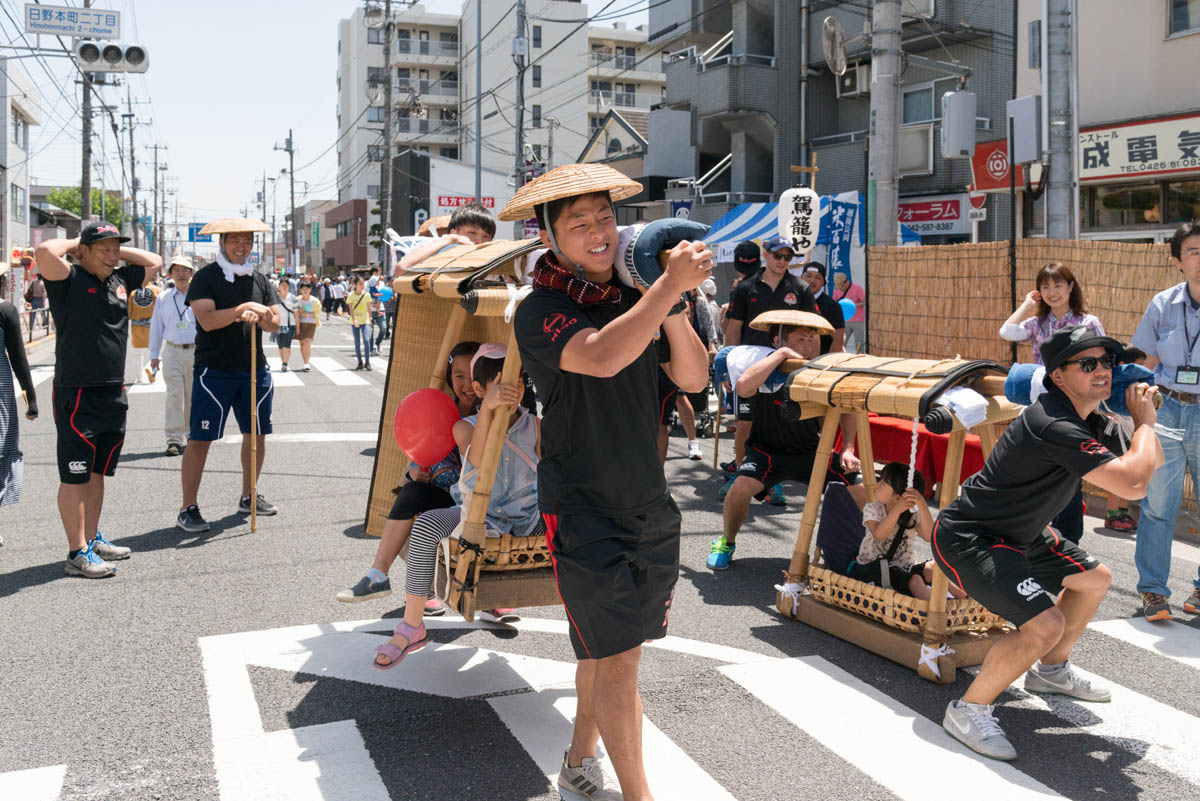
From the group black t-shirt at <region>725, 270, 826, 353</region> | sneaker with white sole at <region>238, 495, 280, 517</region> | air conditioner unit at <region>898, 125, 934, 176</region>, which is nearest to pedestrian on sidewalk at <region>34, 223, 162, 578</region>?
sneaker with white sole at <region>238, 495, 280, 517</region>

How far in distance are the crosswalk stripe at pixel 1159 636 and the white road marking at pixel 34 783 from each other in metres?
4.89

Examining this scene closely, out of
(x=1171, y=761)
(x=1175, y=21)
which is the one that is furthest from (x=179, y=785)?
(x=1175, y=21)

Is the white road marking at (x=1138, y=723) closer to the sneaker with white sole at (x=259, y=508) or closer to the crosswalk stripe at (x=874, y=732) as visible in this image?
the crosswalk stripe at (x=874, y=732)

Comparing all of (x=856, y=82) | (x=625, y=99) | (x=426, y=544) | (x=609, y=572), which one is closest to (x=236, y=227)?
(x=426, y=544)

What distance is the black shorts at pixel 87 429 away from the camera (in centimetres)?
627

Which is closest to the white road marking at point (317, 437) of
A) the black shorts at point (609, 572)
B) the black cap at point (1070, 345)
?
the black shorts at point (609, 572)

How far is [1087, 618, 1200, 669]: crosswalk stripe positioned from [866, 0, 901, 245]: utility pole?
6399 millimetres

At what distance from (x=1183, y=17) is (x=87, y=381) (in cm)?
1597

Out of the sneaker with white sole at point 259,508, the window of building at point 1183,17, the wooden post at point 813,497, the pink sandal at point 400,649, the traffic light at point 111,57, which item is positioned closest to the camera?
the pink sandal at point 400,649

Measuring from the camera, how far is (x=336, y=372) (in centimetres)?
1989

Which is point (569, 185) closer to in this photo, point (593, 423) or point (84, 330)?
point (593, 423)

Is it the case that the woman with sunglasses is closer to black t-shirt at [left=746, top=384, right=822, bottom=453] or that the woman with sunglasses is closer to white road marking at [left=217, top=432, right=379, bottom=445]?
black t-shirt at [left=746, top=384, right=822, bottom=453]

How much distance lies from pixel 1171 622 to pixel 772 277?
4018 millimetres

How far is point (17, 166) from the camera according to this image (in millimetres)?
46219
